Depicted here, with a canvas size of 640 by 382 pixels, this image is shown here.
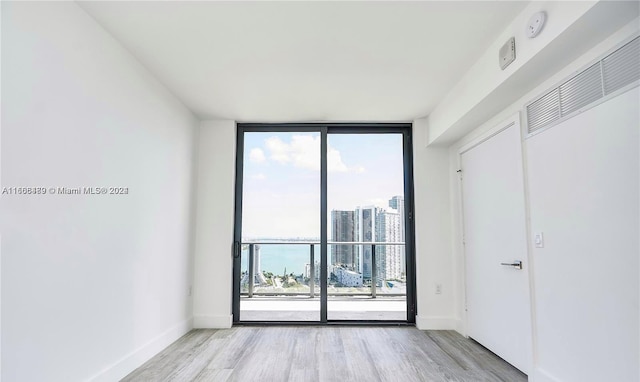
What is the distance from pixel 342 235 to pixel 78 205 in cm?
305

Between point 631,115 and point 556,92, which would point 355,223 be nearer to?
point 556,92

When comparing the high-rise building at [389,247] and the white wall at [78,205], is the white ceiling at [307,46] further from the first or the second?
the high-rise building at [389,247]

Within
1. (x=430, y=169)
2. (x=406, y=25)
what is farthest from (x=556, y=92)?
(x=430, y=169)

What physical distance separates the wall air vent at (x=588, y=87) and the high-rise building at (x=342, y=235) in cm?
247

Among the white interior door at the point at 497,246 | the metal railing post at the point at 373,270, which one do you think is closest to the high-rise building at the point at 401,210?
the metal railing post at the point at 373,270

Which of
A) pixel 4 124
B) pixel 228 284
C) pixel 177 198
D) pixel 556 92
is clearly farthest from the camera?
pixel 228 284

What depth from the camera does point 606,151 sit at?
1897 mm

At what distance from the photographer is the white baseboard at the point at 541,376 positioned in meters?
2.32

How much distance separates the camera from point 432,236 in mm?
4156

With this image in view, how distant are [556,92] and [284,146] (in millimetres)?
3077

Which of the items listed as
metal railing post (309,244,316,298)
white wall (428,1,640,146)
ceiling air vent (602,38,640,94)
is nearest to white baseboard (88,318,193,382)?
metal railing post (309,244,316,298)

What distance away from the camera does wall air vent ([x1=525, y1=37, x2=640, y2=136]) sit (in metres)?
1.76

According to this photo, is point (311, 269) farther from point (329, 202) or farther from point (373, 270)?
point (329, 202)

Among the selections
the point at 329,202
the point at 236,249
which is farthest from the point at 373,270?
the point at 236,249
